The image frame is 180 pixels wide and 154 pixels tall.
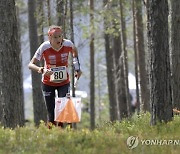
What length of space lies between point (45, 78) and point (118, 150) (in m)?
3.41

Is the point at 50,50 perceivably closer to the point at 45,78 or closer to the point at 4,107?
the point at 45,78

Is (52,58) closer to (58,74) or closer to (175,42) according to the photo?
(58,74)

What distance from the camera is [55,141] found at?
7566 millimetres

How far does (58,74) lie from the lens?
10.2 meters

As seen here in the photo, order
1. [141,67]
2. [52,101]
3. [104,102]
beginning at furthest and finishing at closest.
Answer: [104,102] → [141,67] → [52,101]

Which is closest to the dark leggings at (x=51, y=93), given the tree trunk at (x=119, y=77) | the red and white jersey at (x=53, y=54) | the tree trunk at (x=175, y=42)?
the red and white jersey at (x=53, y=54)

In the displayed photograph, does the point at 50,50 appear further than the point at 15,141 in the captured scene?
Yes

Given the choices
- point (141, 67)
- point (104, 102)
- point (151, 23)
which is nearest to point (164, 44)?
point (151, 23)

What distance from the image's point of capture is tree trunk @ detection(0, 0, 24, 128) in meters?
9.79

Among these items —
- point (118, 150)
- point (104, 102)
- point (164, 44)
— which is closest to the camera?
point (118, 150)

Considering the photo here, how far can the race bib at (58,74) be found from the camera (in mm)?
10102

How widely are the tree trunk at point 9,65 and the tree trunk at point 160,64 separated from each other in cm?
243

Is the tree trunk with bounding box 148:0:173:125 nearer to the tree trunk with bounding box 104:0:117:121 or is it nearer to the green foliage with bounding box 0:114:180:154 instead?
the green foliage with bounding box 0:114:180:154

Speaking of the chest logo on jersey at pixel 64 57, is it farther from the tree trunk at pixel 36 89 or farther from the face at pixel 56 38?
the tree trunk at pixel 36 89
